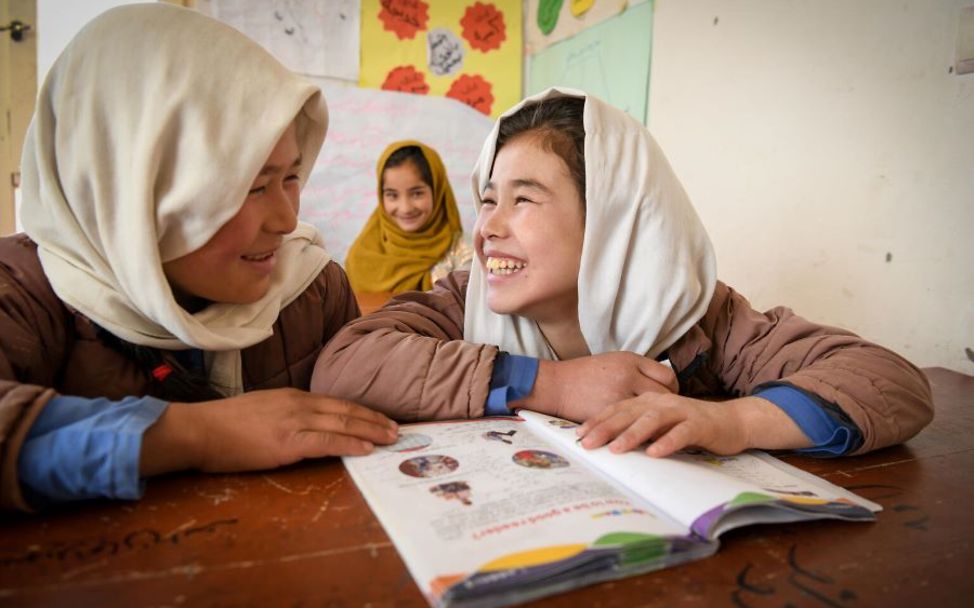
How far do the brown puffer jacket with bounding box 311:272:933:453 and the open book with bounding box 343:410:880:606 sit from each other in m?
0.09

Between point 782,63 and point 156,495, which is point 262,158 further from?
point 782,63

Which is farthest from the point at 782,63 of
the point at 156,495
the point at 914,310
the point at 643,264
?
the point at 156,495

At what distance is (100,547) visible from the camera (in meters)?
0.48

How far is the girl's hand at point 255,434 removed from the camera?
59 centimetres

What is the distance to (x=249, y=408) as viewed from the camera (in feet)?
2.11

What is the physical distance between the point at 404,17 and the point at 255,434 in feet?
9.47

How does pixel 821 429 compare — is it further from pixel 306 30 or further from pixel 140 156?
pixel 306 30

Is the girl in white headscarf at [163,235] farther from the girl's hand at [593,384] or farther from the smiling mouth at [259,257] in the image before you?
the girl's hand at [593,384]

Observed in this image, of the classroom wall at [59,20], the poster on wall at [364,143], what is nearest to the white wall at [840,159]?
the poster on wall at [364,143]

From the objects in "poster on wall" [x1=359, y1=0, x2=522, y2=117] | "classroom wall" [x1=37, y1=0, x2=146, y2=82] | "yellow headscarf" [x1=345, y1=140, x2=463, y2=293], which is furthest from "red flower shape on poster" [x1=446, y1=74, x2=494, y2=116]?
"classroom wall" [x1=37, y1=0, x2=146, y2=82]

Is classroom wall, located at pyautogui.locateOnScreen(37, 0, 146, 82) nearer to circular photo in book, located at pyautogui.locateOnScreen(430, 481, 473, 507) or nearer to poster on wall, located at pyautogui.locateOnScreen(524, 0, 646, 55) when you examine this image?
poster on wall, located at pyautogui.locateOnScreen(524, 0, 646, 55)

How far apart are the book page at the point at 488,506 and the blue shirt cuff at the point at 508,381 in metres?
0.10

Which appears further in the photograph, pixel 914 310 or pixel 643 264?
pixel 914 310

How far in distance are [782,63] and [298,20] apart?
2320mm
